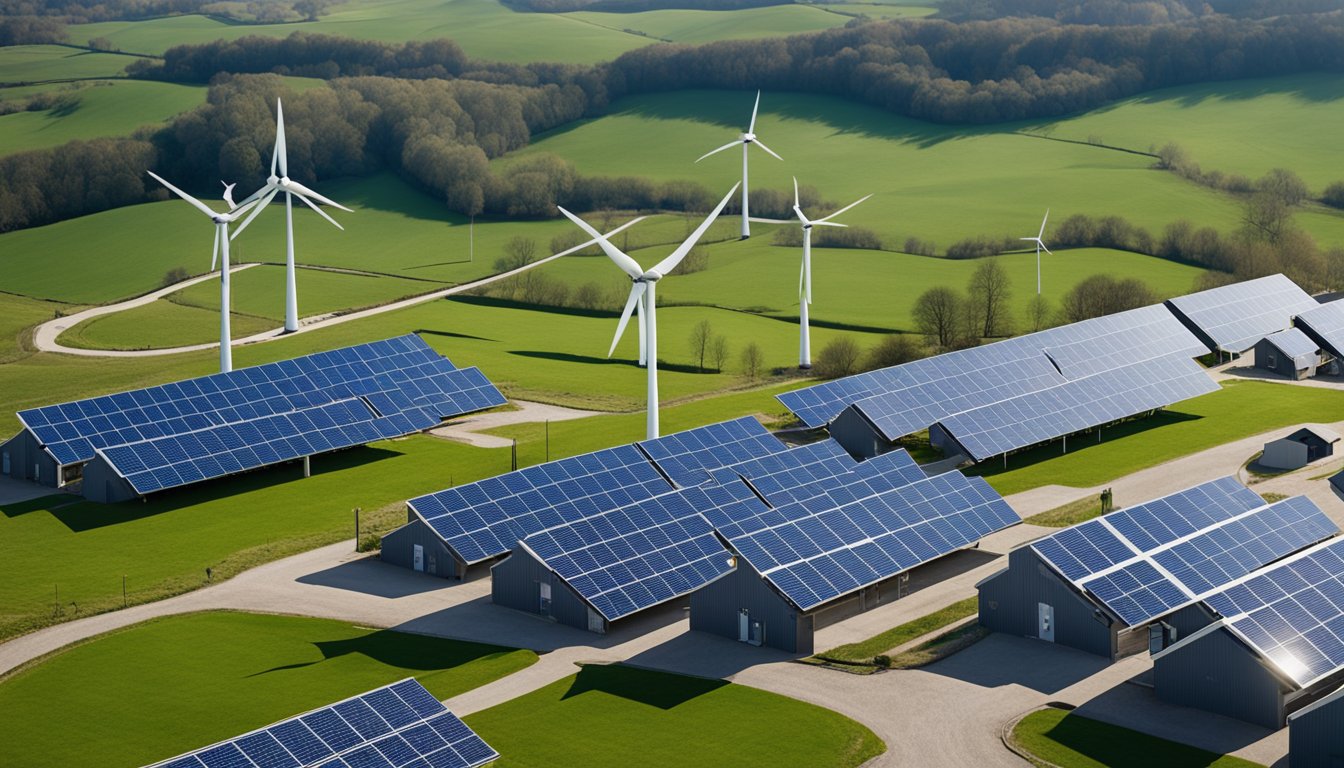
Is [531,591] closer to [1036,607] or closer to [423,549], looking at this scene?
[423,549]

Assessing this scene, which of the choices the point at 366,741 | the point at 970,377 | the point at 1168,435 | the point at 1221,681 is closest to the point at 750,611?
the point at 1221,681

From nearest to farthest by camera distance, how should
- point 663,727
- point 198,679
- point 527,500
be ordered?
point 663,727 < point 198,679 < point 527,500

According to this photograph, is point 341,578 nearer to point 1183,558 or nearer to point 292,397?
point 292,397

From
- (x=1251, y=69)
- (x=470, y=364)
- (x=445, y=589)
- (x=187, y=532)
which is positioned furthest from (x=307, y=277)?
(x=1251, y=69)

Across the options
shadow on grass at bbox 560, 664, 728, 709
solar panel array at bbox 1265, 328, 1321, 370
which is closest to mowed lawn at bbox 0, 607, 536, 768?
shadow on grass at bbox 560, 664, 728, 709

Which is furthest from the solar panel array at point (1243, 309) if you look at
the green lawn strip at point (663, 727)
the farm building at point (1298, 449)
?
the green lawn strip at point (663, 727)

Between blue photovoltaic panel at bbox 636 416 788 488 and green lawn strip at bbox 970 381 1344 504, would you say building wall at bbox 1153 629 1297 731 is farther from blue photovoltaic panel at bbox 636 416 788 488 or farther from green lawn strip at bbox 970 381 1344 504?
green lawn strip at bbox 970 381 1344 504
